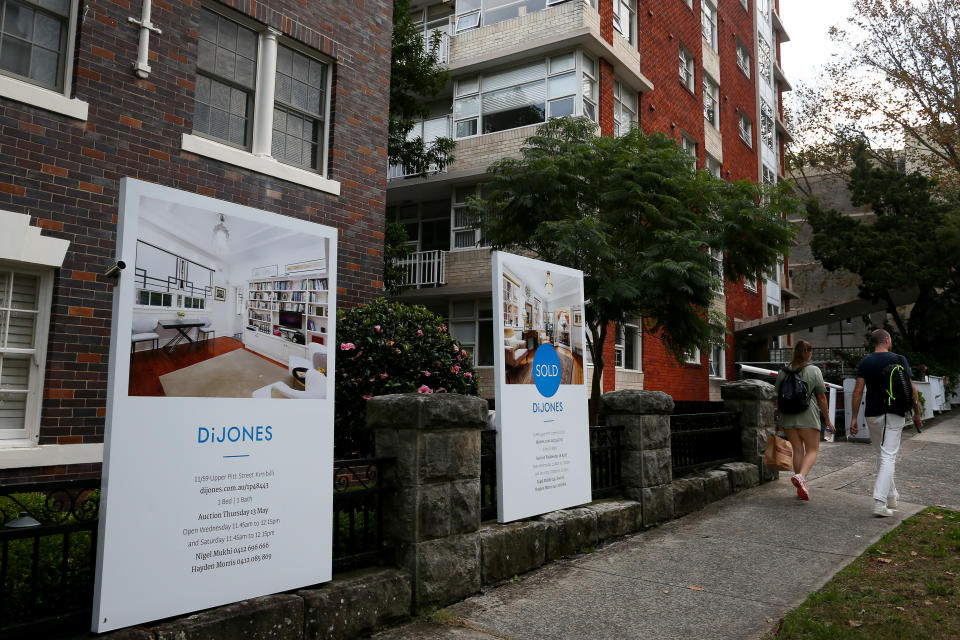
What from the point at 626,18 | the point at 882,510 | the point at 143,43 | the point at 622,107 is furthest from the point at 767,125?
the point at 143,43

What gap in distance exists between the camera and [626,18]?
19.9m

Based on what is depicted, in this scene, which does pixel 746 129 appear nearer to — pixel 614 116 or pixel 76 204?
pixel 614 116

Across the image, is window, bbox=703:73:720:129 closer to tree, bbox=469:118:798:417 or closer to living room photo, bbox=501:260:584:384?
tree, bbox=469:118:798:417

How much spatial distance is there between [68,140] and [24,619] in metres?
5.31

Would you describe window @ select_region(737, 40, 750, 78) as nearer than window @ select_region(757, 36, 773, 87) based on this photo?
Yes

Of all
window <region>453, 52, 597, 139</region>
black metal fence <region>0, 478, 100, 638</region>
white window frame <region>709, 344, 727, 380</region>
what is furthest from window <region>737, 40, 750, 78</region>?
black metal fence <region>0, 478, 100, 638</region>

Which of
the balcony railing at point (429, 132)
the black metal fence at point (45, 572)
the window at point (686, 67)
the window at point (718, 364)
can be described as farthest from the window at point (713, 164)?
the black metal fence at point (45, 572)

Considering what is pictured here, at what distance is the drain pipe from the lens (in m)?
7.71

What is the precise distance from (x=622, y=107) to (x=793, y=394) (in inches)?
493

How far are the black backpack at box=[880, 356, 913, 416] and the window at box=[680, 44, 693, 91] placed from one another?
17305 millimetres

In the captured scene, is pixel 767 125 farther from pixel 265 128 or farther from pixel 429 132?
pixel 265 128

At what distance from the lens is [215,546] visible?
3.70 m

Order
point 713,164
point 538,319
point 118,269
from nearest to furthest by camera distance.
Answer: point 118,269 → point 538,319 → point 713,164

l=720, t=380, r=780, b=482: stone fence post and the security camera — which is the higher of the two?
the security camera
